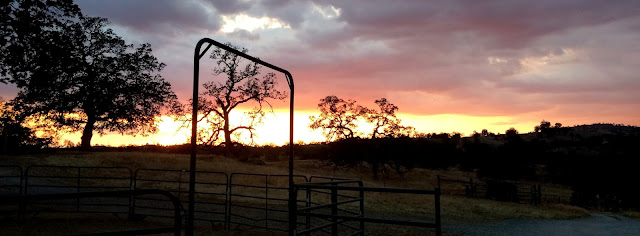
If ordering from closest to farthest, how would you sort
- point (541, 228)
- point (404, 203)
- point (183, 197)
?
1. point (541, 228)
2. point (183, 197)
3. point (404, 203)

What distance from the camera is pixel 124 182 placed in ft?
80.5

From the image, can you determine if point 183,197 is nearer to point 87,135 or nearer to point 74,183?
point 74,183

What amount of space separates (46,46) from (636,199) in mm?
53210

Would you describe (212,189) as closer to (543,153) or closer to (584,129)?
(543,153)

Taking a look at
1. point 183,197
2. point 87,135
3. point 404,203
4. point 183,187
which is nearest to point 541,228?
point 404,203

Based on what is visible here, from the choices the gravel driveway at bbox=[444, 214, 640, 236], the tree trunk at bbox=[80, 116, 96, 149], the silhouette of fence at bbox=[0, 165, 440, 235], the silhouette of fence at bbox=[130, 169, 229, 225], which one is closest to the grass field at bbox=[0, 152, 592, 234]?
the gravel driveway at bbox=[444, 214, 640, 236]

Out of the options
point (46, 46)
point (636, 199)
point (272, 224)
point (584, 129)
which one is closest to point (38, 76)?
point (46, 46)

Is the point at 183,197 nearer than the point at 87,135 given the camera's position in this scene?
Yes

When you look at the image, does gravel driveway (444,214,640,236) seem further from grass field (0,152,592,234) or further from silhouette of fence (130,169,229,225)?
silhouette of fence (130,169,229,225)

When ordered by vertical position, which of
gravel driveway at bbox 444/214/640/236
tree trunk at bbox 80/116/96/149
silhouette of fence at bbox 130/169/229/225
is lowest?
gravel driveway at bbox 444/214/640/236

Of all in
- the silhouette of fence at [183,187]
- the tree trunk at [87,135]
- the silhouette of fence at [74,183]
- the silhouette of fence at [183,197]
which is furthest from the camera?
the tree trunk at [87,135]

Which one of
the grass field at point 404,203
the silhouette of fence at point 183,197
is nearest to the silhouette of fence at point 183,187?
the silhouette of fence at point 183,197

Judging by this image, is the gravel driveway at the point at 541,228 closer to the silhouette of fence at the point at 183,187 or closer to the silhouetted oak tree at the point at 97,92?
the silhouette of fence at the point at 183,187

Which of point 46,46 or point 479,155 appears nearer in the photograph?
point 46,46
